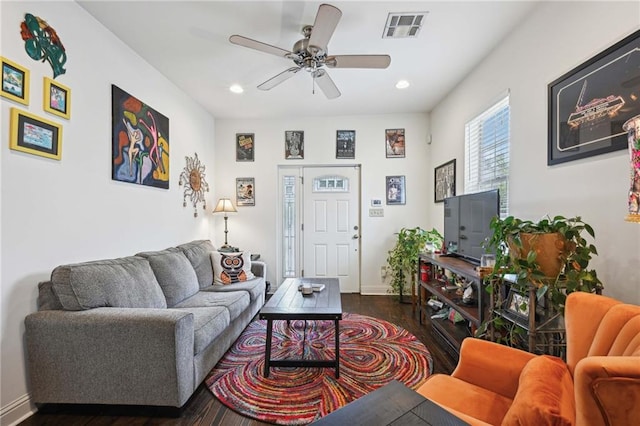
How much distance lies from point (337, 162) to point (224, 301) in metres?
2.68

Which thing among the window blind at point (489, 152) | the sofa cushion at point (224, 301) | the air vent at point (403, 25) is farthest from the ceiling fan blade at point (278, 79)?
the sofa cushion at point (224, 301)

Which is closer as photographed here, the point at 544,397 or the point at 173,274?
the point at 544,397

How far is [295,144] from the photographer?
4465 millimetres

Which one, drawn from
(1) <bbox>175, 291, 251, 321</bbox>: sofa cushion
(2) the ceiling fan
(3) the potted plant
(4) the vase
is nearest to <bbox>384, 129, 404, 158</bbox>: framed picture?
(3) the potted plant

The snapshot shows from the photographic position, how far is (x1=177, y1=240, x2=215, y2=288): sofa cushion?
10.2ft

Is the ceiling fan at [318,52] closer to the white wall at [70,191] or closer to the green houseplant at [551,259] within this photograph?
the white wall at [70,191]

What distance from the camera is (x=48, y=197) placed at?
73.9 inches

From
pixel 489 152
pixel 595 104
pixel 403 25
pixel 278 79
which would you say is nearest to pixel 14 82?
pixel 278 79

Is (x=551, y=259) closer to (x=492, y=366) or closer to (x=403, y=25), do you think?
(x=492, y=366)

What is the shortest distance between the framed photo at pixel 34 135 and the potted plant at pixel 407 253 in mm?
3454

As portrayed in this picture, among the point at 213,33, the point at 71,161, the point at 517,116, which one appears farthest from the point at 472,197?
the point at 71,161

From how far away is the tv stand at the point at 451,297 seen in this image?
2123 millimetres

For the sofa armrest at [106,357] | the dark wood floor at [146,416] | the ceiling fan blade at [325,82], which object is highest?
the ceiling fan blade at [325,82]

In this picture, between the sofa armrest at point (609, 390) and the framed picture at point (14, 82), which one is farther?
the framed picture at point (14, 82)
